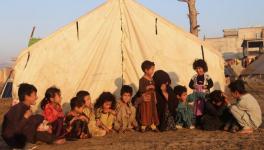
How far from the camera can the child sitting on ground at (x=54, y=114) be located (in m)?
5.50

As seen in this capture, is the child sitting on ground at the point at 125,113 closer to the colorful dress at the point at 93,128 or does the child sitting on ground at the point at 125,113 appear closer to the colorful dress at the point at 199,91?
the colorful dress at the point at 93,128

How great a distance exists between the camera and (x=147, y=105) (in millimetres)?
6176

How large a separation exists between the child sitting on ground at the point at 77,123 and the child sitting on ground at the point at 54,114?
95 millimetres

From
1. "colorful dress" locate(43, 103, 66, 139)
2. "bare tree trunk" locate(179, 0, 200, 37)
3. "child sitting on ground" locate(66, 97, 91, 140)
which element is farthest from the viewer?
"bare tree trunk" locate(179, 0, 200, 37)

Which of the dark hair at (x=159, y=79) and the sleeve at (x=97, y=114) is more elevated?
the dark hair at (x=159, y=79)

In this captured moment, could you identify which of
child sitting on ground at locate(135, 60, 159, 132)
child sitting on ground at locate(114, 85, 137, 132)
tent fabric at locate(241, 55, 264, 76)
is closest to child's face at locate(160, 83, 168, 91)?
child sitting on ground at locate(135, 60, 159, 132)

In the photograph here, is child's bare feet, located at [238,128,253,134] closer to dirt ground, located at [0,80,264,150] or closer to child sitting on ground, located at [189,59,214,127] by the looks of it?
dirt ground, located at [0,80,264,150]

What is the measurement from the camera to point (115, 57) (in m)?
7.96

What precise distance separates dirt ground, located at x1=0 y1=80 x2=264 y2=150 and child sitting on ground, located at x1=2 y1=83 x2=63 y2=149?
315mm

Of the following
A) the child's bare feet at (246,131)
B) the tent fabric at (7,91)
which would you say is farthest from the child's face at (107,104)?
the tent fabric at (7,91)

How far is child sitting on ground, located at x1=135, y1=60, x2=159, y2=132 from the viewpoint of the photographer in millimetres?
6164

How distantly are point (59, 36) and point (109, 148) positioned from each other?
3118mm

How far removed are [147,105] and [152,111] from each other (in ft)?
0.36

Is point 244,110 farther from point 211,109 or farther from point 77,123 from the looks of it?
point 77,123
